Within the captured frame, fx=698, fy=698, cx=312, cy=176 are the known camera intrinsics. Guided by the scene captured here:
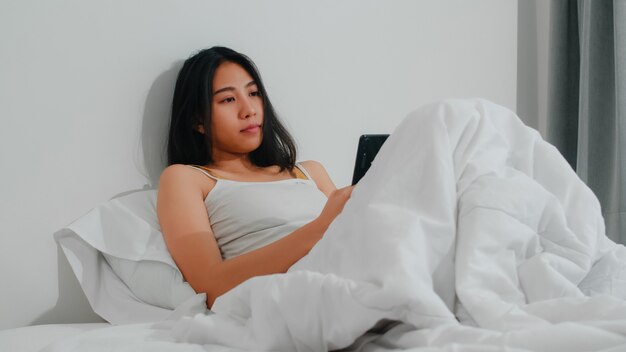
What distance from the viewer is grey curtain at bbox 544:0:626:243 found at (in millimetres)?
2316

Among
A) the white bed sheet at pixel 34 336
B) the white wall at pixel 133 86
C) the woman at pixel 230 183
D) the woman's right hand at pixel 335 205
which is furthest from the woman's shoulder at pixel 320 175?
the white bed sheet at pixel 34 336

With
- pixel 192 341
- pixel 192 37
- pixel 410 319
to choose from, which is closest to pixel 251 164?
pixel 192 37

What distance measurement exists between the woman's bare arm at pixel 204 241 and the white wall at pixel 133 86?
0.56 ft

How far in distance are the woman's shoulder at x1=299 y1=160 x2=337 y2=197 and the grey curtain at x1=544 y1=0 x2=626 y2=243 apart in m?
1.01

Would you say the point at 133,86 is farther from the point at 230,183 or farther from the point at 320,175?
the point at 320,175

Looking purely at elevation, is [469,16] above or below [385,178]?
above

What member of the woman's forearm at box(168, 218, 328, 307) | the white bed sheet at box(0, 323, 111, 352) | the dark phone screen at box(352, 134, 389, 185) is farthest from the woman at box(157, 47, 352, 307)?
the white bed sheet at box(0, 323, 111, 352)

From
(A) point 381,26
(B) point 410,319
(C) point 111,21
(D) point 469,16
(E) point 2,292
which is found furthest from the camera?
(D) point 469,16

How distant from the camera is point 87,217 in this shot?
1.53m

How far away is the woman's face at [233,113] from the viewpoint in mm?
1769

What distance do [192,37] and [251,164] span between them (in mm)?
368

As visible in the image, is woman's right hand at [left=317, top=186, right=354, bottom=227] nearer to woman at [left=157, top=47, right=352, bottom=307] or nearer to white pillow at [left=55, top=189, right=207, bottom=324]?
woman at [left=157, top=47, right=352, bottom=307]

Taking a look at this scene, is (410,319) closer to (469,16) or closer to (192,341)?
(192,341)

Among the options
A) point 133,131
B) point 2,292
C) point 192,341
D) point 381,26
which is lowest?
point 2,292
